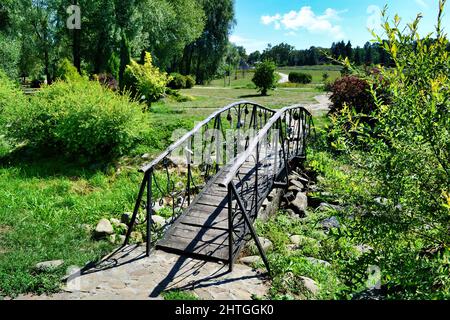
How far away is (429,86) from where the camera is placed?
8.02 ft

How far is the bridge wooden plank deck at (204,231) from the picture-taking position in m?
4.89

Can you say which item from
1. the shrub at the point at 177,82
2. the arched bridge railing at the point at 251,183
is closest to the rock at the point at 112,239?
the arched bridge railing at the point at 251,183

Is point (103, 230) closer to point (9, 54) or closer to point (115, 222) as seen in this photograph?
point (115, 222)

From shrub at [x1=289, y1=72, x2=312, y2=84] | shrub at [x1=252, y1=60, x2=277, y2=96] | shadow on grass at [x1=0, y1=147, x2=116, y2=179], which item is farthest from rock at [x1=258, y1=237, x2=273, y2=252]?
shrub at [x1=289, y1=72, x2=312, y2=84]

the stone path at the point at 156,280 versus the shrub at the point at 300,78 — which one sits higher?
the shrub at the point at 300,78

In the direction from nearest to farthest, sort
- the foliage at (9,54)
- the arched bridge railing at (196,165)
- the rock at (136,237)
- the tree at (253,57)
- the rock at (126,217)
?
the rock at (136,237)
the rock at (126,217)
the arched bridge railing at (196,165)
the foliage at (9,54)
the tree at (253,57)

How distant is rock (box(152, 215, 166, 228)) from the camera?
5.89m

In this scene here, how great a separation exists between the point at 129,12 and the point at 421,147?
2456 centimetres

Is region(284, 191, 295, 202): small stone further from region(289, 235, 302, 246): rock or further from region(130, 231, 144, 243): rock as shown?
region(130, 231, 144, 243): rock

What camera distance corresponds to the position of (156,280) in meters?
4.29

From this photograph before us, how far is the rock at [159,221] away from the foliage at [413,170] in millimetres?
3841

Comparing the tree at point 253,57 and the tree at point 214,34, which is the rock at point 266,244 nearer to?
the tree at point 214,34

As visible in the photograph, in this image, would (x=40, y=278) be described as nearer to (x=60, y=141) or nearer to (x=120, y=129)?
(x=120, y=129)
